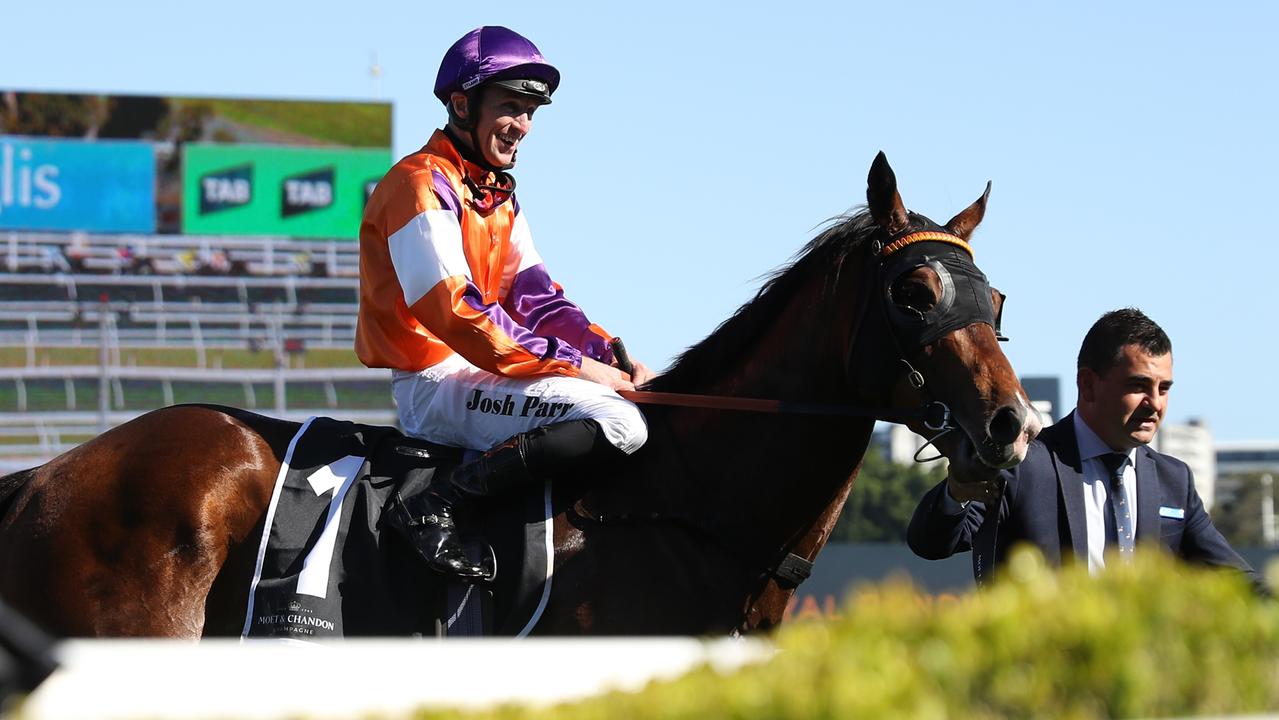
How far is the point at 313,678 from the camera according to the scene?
6.97 ft

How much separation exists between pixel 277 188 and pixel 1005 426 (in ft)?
60.6

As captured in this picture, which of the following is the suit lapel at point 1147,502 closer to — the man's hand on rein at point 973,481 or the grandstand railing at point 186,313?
the man's hand on rein at point 973,481

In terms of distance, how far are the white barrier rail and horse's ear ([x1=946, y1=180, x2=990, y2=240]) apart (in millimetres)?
2003

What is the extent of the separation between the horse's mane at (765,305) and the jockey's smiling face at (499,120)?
0.75 m

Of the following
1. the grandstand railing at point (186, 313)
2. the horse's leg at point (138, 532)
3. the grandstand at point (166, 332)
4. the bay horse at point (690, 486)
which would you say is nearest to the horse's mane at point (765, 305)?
the bay horse at point (690, 486)

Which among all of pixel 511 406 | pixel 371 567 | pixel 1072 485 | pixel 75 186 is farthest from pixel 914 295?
pixel 75 186

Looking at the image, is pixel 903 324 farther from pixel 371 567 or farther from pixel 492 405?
pixel 371 567

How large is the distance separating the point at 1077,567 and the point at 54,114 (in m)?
21.3

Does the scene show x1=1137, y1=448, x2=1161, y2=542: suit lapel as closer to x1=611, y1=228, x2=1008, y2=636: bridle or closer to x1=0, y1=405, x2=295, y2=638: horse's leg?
x1=611, y1=228, x2=1008, y2=636: bridle

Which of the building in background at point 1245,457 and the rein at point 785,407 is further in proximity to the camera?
the building in background at point 1245,457

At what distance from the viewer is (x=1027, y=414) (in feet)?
11.3

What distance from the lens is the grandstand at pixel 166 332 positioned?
19562 mm

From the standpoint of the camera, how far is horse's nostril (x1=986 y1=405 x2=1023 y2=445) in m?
3.43

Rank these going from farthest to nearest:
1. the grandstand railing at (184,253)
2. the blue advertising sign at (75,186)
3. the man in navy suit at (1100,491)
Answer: the blue advertising sign at (75,186), the grandstand railing at (184,253), the man in navy suit at (1100,491)
